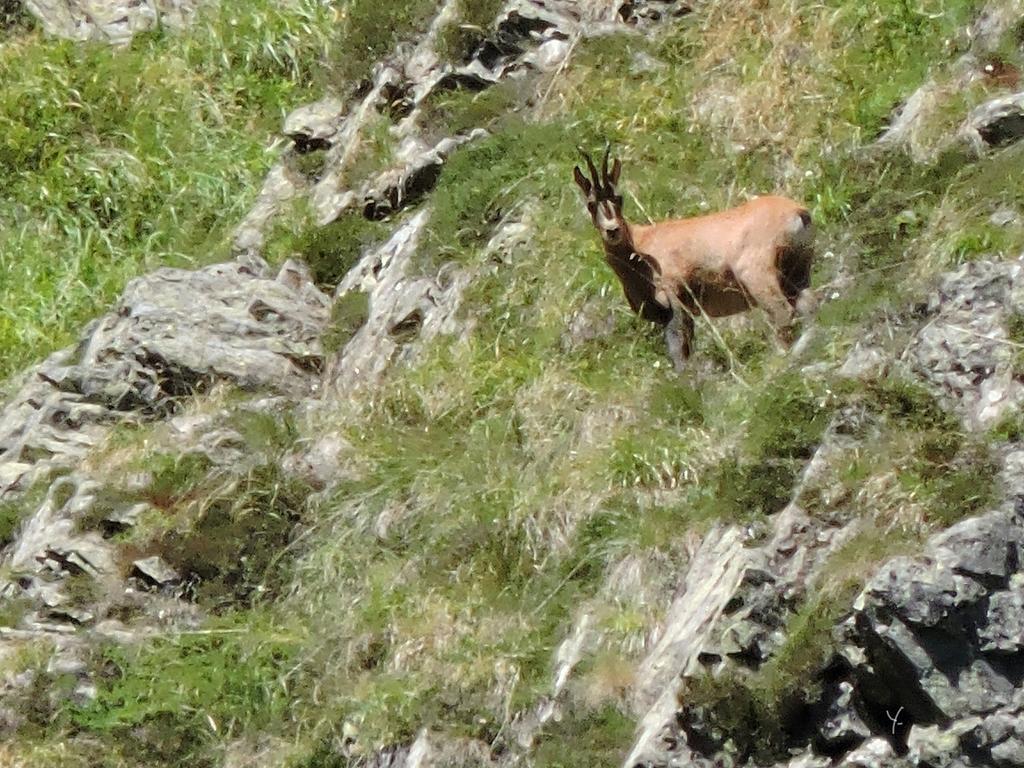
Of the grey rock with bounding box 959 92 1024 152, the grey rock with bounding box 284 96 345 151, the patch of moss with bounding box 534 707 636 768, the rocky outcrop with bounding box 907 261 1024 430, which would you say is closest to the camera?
the rocky outcrop with bounding box 907 261 1024 430

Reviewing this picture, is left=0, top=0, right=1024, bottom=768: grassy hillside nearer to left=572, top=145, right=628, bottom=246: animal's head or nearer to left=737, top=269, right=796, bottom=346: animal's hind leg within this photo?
left=737, top=269, right=796, bottom=346: animal's hind leg

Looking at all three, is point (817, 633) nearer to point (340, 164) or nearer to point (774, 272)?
point (774, 272)

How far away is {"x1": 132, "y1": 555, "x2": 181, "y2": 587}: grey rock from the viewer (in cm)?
901

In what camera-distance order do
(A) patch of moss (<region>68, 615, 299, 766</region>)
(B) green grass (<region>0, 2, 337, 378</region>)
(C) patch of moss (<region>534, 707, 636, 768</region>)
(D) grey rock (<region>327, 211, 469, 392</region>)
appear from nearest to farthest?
(C) patch of moss (<region>534, 707, 636, 768</region>) → (A) patch of moss (<region>68, 615, 299, 766</region>) → (D) grey rock (<region>327, 211, 469, 392</region>) → (B) green grass (<region>0, 2, 337, 378</region>)

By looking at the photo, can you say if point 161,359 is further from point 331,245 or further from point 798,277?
point 798,277

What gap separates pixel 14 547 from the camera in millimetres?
9930

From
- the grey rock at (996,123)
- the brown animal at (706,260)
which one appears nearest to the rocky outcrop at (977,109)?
the grey rock at (996,123)

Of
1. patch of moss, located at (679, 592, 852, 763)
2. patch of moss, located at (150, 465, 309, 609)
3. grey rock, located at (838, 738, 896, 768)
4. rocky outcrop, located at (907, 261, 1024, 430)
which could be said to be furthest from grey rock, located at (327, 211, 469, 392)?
grey rock, located at (838, 738, 896, 768)

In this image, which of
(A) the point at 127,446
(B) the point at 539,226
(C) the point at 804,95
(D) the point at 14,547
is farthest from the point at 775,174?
(D) the point at 14,547

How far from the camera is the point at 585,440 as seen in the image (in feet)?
26.8

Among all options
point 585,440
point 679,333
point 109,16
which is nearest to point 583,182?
point 679,333

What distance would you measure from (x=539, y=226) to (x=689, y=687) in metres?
5.06

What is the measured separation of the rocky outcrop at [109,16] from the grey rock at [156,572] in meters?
8.34

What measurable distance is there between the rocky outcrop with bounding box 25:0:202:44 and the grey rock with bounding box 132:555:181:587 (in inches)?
329
